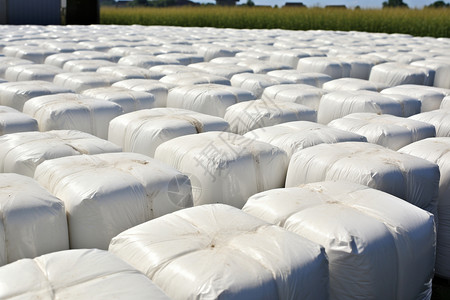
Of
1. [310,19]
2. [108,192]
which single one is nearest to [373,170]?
[108,192]

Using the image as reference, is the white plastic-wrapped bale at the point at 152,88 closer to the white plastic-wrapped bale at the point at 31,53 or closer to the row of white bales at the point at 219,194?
the row of white bales at the point at 219,194

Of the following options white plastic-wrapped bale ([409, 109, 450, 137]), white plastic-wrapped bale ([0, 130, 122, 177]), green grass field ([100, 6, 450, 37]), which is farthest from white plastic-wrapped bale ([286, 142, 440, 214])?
green grass field ([100, 6, 450, 37])

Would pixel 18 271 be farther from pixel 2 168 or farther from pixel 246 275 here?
pixel 2 168

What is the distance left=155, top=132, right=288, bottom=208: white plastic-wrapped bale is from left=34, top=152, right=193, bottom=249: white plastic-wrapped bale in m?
0.29

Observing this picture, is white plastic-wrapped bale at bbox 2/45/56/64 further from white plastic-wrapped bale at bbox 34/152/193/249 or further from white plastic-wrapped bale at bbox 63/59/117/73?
white plastic-wrapped bale at bbox 34/152/193/249

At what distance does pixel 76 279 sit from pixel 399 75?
6796 millimetres

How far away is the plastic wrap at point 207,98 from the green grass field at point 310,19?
1615 cm

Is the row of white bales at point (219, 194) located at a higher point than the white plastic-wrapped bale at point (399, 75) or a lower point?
lower

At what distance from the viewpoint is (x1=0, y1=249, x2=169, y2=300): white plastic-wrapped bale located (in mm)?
1945

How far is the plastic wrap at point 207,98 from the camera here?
5.66 meters

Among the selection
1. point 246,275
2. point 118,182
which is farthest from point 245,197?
point 246,275

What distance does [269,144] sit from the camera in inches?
157

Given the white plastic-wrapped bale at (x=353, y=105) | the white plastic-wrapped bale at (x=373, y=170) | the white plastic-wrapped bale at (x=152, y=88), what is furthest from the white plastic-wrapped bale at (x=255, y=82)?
the white plastic-wrapped bale at (x=373, y=170)

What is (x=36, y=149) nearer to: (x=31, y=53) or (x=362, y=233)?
(x=362, y=233)
